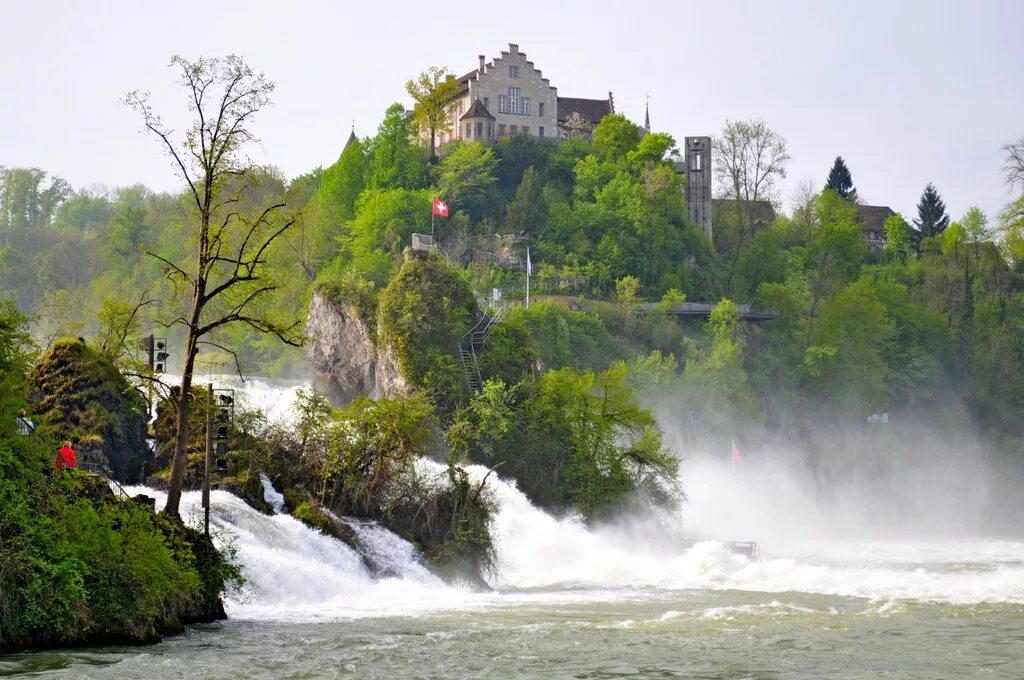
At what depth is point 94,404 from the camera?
45.0m

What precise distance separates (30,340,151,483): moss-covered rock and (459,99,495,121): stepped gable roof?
267 feet

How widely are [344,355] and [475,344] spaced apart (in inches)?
282

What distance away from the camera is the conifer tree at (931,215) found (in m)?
154

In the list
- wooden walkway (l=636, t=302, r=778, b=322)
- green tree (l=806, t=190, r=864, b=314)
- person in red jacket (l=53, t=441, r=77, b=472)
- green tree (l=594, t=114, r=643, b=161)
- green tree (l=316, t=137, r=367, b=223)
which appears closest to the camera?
person in red jacket (l=53, t=441, r=77, b=472)

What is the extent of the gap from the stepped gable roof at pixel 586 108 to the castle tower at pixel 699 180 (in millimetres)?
10683

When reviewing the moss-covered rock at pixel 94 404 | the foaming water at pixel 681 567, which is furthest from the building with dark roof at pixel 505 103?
the moss-covered rock at pixel 94 404

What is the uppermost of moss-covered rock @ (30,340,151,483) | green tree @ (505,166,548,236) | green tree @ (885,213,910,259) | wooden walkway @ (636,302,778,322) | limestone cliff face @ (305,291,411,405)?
green tree @ (885,213,910,259)

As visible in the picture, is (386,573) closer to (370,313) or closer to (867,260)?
(370,313)

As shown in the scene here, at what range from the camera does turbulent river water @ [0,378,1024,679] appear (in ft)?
103

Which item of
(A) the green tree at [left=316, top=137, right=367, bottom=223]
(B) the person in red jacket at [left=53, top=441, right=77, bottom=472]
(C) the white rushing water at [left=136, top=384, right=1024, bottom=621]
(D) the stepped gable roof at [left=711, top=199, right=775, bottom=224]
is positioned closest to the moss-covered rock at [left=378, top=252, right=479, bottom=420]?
(C) the white rushing water at [left=136, top=384, right=1024, bottom=621]

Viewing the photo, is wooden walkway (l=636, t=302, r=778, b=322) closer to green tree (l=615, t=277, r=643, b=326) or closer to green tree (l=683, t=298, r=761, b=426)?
green tree (l=615, t=277, r=643, b=326)

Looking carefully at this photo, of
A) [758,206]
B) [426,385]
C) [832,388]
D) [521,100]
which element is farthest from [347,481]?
[758,206]

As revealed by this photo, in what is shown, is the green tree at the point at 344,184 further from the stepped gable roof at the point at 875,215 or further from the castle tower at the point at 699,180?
the stepped gable roof at the point at 875,215

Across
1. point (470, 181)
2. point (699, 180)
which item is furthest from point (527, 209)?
point (699, 180)
